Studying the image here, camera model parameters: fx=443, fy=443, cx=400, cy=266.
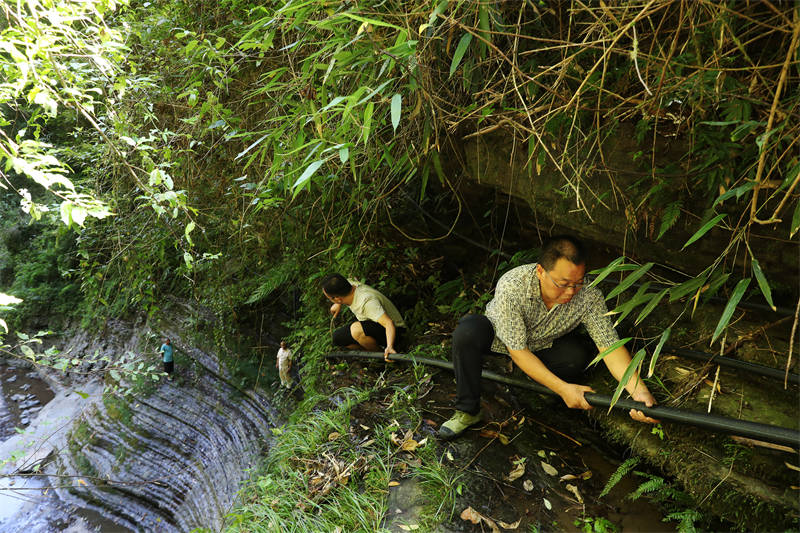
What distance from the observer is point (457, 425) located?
2.96 metres

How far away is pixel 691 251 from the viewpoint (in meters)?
2.69

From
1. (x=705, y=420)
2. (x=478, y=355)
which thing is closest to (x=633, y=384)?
(x=705, y=420)

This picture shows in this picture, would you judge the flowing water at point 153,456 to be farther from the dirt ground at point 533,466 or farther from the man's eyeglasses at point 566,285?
the man's eyeglasses at point 566,285

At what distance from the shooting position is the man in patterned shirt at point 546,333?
2.40 m

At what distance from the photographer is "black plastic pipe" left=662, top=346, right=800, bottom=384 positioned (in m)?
2.14

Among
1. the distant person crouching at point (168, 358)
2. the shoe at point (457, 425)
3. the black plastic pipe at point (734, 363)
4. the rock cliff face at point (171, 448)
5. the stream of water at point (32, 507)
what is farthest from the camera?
the distant person crouching at point (168, 358)

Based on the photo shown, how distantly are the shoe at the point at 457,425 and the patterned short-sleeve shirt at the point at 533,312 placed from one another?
65 cm

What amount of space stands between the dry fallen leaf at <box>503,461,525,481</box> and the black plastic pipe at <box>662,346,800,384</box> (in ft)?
3.59

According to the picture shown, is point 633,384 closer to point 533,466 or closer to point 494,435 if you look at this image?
point 533,466

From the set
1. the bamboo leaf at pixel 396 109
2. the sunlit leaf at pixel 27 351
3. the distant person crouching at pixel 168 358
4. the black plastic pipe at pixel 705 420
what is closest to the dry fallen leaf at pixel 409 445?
the black plastic pipe at pixel 705 420

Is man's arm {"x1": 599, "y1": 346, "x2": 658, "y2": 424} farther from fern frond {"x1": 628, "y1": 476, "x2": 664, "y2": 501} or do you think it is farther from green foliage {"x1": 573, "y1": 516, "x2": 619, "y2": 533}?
green foliage {"x1": 573, "y1": 516, "x2": 619, "y2": 533}

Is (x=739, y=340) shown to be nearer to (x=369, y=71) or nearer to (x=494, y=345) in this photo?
(x=494, y=345)

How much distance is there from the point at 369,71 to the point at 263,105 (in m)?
2.23

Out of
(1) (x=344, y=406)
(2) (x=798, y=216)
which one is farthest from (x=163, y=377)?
(2) (x=798, y=216)
